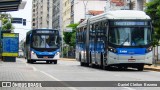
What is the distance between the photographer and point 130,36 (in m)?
30.1

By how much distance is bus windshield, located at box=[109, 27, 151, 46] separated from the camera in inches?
1183

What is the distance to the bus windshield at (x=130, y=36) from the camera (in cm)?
3005

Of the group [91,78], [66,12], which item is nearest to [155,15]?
[91,78]

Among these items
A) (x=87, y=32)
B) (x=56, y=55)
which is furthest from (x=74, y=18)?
(x=87, y=32)

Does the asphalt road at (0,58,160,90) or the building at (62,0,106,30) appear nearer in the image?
the asphalt road at (0,58,160,90)

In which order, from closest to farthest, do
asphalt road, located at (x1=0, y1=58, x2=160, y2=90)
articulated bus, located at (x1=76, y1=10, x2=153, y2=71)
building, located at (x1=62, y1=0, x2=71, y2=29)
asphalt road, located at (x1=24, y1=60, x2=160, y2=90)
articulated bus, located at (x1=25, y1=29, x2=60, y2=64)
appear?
asphalt road, located at (x1=0, y1=58, x2=160, y2=90) < asphalt road, located at (x1=24, y1=60, x2=160, y2=90) < articulated bus, located at (x1=76, y1=10, x2=153, y2=71) < articulated bus, located at (x1=25, y1=29, x2=60, y2=64) < building, located at (x1=62, y1=0, x2=71, y2=29)

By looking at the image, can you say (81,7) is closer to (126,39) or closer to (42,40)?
(42,40)

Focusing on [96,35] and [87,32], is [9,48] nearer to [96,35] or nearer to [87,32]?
[87,32]

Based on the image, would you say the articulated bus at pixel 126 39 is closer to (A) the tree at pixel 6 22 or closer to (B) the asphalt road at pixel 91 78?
(B) the asphalt road at pixel 91 78

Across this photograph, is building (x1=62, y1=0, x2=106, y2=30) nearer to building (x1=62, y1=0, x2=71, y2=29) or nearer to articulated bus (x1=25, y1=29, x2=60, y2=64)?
building (x1=62, y1=0, x2=71, y2=29)

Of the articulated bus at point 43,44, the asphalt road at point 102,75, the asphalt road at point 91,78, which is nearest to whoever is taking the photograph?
the asphalt road at point 91,78

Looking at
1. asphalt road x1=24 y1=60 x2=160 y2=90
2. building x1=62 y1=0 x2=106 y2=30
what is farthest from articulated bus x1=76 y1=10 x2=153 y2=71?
building x1=62 y1=0 x2=106 y2=30

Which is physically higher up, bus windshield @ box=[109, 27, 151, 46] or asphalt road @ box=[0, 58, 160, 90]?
bus windshield @ box=[109, 27, 151, 46]

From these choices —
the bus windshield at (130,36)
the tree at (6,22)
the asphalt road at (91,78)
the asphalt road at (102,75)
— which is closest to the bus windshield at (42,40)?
the asphalt road at (102,75)
